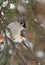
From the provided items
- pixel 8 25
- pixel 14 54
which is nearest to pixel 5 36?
pixel 8 25

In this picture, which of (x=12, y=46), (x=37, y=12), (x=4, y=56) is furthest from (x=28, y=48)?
(x=37, y=12)

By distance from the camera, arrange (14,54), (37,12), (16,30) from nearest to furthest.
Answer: (16,30)
(14,54)
(37,12)

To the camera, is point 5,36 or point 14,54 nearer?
point 5,36

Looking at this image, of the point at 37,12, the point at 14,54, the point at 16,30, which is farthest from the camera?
the point at 37,12

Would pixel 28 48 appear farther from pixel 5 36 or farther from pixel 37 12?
pixel 37 12

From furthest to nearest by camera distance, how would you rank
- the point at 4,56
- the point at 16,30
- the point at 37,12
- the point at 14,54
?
the point at 37,12, the point at 14,54, the point at 16,30, the point at 4,56

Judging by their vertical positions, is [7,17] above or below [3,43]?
above

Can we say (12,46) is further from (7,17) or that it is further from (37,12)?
(37,12)

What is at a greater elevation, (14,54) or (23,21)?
(23,21)

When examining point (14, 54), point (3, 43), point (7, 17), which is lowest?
point (14, 54)
